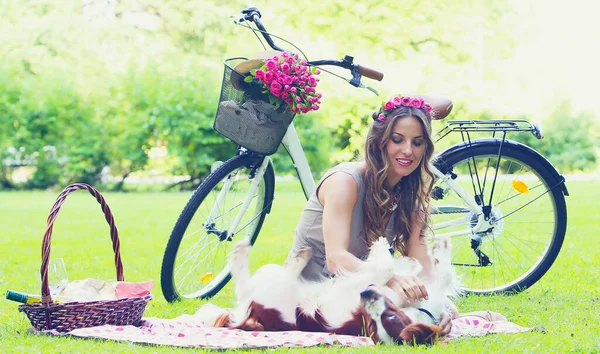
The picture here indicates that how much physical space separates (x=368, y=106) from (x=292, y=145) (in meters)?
11.5

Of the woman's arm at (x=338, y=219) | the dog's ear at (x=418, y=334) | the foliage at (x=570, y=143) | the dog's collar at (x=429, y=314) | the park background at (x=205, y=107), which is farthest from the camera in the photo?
the foliage at (x=570, y=143)

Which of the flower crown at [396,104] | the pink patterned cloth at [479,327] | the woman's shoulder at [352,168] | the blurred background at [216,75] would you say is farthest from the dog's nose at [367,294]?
the blurred background at [216,75]

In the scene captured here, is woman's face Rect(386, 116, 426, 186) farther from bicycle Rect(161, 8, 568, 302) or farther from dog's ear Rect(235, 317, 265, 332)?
dog's ear Rect(235, 317, 265, 332)

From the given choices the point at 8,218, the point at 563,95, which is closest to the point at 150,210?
the point at 8,218

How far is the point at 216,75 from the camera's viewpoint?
14578mm

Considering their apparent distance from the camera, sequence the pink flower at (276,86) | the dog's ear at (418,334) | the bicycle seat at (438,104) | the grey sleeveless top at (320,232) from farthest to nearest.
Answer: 1. the bicycle seat at (438,104)
2. the pink flower at (276,86)
3. the grey sleeveless top at (320,232)
4. the dog's ear at (418,334)

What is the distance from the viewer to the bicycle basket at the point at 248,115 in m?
3.57

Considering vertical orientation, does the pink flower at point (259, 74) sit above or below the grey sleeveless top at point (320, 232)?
above

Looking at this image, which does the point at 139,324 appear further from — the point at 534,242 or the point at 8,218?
the point at 8,218

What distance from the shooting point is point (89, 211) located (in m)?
9.30

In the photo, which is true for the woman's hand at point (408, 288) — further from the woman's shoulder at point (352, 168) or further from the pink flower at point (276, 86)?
the pink flower at point (276, 86)

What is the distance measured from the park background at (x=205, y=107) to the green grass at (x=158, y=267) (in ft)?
0.06

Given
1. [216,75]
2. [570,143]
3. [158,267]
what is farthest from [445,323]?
[570,143]

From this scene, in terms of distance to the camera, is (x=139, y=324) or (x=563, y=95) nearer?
(x=139, y=324)
